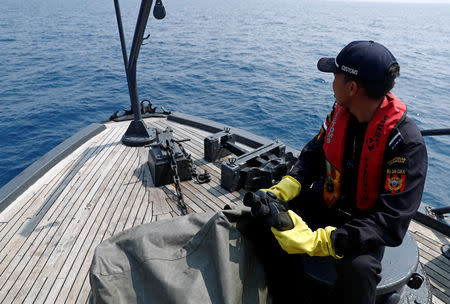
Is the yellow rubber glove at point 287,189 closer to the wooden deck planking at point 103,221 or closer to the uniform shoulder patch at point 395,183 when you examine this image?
the uniform shoulder patch at point 395,183

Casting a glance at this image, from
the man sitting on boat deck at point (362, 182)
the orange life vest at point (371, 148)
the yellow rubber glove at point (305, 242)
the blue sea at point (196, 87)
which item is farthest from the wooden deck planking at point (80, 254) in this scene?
the blue sea at point (196, 87)

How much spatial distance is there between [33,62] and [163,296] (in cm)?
2791

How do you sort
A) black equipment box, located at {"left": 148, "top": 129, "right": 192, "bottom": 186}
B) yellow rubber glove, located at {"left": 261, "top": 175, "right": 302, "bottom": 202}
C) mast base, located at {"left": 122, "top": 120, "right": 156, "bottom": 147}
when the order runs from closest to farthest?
yellow rubber glove, located at {"left": 261, "top": 175, "right": 302, "bottom": 202} → black equipment box, located at {"left": 148, "top": 129, "right": 192, "bottom": 186} → mast base, located at {"left": 122, "top": 120, "right": 156, "bottom": 147}

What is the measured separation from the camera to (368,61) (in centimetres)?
201

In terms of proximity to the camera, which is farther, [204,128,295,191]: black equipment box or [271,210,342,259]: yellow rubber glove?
[204,128,295,191]: black equipment box

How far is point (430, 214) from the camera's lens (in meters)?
4.02

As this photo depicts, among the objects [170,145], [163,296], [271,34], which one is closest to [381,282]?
[163,296]

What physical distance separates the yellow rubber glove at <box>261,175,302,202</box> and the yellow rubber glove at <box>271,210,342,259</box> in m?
0.56

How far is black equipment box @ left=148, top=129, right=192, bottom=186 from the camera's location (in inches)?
186

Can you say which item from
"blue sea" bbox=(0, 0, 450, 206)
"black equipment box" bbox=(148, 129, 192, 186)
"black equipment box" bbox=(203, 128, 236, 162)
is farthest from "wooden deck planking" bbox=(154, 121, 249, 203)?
"blue sea" bbox=(0, 0, 450, 206)

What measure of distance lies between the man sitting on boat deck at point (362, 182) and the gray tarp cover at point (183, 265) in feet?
0.80

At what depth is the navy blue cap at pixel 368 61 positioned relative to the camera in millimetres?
2004

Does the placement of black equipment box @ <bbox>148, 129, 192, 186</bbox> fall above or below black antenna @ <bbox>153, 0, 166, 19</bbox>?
below

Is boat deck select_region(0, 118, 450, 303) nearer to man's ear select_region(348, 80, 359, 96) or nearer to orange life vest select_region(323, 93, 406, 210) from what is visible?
orange life vest select_region(323, 93, 406, 210)
